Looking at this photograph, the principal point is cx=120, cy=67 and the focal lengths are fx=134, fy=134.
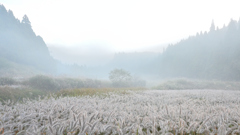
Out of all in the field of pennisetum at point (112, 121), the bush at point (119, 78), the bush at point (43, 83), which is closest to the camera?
the field of pennisetum at point (112, 121)

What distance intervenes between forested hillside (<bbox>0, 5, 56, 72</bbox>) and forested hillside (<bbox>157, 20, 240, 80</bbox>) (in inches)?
2361

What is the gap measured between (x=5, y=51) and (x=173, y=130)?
5208cm

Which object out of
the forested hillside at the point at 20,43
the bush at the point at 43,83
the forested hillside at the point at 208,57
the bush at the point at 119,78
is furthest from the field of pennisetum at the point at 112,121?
the forested hillside at the point at 208,57

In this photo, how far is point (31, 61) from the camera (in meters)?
48.0

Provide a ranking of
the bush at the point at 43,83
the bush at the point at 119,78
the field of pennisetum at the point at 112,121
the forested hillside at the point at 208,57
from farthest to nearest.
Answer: the forested hillside at the point at 208,57 < the bush at the point at 119,78 < the bush at the point at 43,83 < the field of pennisetum at the point at 112,121

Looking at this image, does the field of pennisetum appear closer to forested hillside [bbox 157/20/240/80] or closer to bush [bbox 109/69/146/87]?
bush [bbox 109/69/146/87]

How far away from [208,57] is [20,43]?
6978 cm

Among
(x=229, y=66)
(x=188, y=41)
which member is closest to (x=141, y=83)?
(x=229, y=66)

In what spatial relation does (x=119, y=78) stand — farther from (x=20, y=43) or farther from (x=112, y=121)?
(x=20, y=43)

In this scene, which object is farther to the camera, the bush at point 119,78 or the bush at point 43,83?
the bush at point 119,78

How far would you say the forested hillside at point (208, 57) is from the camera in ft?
137

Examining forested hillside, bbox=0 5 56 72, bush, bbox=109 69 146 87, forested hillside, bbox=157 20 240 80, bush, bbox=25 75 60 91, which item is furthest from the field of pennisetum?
forested hillside, bbox=157 20 240 80

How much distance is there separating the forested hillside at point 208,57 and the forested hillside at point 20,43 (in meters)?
60.0

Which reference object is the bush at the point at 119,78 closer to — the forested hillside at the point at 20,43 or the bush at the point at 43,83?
the bush at the point at 43,83
